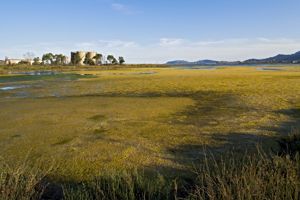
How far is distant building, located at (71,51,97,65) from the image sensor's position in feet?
508

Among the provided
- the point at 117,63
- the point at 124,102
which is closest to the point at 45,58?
the point at 117,63

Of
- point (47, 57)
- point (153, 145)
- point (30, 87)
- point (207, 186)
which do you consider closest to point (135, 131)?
point (153, 145)

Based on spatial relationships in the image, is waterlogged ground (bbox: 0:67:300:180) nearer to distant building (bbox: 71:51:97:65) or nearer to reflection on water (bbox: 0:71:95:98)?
reflection on water (bbox: 0:71:95:98)

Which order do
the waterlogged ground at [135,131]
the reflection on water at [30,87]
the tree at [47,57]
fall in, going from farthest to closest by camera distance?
the tree at [47,57], the reflection on water at [30,87], the waterlogged ground at [135,131]

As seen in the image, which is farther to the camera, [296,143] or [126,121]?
[126,121]

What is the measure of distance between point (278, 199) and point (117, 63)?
164363 millimetres

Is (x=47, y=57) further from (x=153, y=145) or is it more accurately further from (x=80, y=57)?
(x=153, y=145)

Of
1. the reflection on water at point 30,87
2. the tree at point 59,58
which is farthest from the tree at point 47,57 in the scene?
the reflection on water at point 30,87

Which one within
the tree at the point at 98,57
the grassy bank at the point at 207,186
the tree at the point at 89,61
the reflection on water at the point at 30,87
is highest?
the tree at the point at 98,57

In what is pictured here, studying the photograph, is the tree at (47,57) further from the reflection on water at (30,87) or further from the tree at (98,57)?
the reflection on water at (30,87)

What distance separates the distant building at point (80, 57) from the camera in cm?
15475

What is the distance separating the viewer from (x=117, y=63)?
546 ft

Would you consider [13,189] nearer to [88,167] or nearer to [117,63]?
[88,167]

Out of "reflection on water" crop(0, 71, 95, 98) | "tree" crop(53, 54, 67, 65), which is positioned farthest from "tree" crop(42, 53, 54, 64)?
"reflection on water" crop(0, 71, 95, 98)
